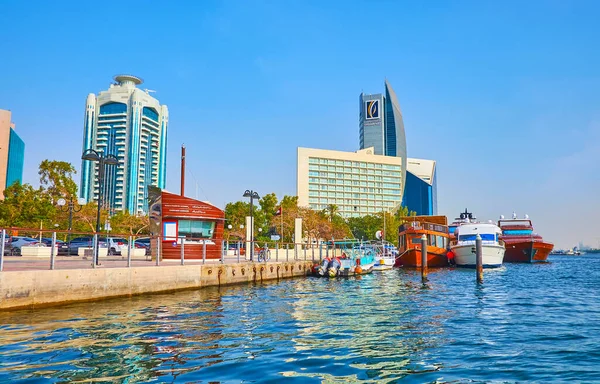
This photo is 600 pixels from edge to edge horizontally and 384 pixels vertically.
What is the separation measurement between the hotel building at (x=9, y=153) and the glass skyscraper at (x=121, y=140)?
98.3ft

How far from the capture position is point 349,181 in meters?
169

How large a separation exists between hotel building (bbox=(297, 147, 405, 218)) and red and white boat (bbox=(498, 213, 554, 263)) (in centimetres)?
10383

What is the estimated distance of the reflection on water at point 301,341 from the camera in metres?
7.34

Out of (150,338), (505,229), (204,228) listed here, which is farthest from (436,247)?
(150,338)

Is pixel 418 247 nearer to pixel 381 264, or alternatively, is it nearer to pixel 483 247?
pixel 381 264

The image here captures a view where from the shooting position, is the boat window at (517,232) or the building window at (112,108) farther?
the building window at (112,108)

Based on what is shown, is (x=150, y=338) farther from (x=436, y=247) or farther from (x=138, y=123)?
(x=138, y=123)

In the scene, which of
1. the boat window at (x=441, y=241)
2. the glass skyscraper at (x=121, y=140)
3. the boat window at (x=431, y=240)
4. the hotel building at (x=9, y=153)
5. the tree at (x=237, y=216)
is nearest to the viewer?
the boat window at (x=431, y=240)

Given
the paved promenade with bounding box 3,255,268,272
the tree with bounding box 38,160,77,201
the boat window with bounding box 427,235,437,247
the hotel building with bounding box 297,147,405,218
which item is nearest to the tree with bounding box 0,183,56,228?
the tree with bounding box 38,160,77,201

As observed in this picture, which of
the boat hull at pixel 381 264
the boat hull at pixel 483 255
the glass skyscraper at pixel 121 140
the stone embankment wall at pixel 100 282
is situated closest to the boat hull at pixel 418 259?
the boat hull at pixel 483 255

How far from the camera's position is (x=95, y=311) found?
1351 centimetres

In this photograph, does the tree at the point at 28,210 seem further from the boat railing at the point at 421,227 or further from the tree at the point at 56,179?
the boat railing at the point at 421,227

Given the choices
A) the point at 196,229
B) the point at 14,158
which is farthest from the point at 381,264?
the point at 14,158

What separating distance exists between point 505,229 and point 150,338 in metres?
54.5
